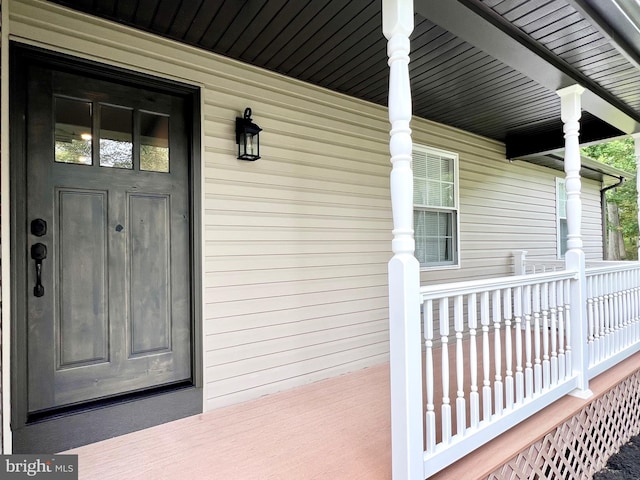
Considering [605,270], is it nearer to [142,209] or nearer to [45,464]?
[142,209]

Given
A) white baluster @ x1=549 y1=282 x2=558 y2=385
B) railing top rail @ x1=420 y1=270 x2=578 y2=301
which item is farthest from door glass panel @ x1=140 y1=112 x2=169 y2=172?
white baluster @ x1=549 y1=282 x2=558 y2=385

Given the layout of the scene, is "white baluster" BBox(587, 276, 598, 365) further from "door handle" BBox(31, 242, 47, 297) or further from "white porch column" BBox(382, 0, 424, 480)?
"door handle" BBox(31, 242, 47, 297)

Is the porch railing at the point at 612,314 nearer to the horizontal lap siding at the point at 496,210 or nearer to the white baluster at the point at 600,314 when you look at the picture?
the white baluster at the point at 600,314

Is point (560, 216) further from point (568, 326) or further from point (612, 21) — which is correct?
point (612, 21)

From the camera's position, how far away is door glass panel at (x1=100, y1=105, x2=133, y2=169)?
2.45 metres

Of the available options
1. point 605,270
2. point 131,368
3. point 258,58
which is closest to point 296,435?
point 131,368

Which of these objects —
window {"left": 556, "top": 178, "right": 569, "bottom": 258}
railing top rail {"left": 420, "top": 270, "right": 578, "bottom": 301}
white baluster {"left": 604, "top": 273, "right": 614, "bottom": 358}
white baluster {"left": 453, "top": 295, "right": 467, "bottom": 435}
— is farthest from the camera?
window {"left": 556, "top": 178, "right": 569, "bottom": 258}

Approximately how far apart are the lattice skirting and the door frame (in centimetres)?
203

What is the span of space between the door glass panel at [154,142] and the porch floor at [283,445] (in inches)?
71.0

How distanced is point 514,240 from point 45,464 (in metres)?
5.95

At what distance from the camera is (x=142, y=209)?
2.56 meters

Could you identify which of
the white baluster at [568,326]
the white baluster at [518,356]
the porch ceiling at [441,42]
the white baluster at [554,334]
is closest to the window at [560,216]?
the porch ceiling at [441,42]

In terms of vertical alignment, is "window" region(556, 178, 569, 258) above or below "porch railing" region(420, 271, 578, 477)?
above

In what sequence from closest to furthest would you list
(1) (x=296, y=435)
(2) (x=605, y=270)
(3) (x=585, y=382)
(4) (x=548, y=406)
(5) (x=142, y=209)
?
(1) (x=296, y=435) < (5) (x=142, y=209) < (4) (x=548, y=406) < (3) (x=585, y=382) < (2) (x=605, y=270)
